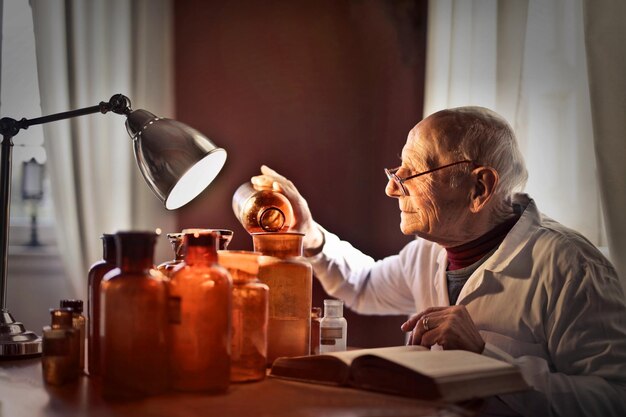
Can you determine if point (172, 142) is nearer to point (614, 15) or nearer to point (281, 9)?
point (281, 9)

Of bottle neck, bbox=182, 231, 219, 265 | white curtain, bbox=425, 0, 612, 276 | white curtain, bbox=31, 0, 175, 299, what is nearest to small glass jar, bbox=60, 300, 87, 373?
bottle neck, bbox=182, 231, 219, 265

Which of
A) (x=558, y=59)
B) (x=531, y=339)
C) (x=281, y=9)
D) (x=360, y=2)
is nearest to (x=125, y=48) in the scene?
(x=281, y=9)

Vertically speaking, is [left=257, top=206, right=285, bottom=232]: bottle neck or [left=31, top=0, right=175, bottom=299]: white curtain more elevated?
[left=31, top=0, right=175, bottom=299]: white curtain

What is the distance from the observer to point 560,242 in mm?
1556

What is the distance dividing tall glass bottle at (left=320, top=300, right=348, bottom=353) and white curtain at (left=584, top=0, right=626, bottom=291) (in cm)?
97

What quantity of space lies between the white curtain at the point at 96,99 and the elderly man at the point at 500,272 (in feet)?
2.35

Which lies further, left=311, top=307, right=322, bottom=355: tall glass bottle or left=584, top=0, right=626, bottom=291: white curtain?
left=584, top=0, right=626, bottom=291: white curtain

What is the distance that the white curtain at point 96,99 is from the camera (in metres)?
2.25

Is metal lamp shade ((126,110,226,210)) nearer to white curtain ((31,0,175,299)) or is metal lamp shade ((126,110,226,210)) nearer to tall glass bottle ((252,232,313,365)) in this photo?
tall glass bottle ((252,232,313,365))

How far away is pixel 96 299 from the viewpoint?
1148 mm

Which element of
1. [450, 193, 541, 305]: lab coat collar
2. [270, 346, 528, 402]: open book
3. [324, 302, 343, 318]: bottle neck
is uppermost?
[450, 193, 541, 305]: lab coat collar

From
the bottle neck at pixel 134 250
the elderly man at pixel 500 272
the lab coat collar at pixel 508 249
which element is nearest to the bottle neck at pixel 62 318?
the bottle neck at pixel 134 250

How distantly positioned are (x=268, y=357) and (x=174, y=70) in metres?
1.41

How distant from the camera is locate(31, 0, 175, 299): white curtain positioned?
2248mm
